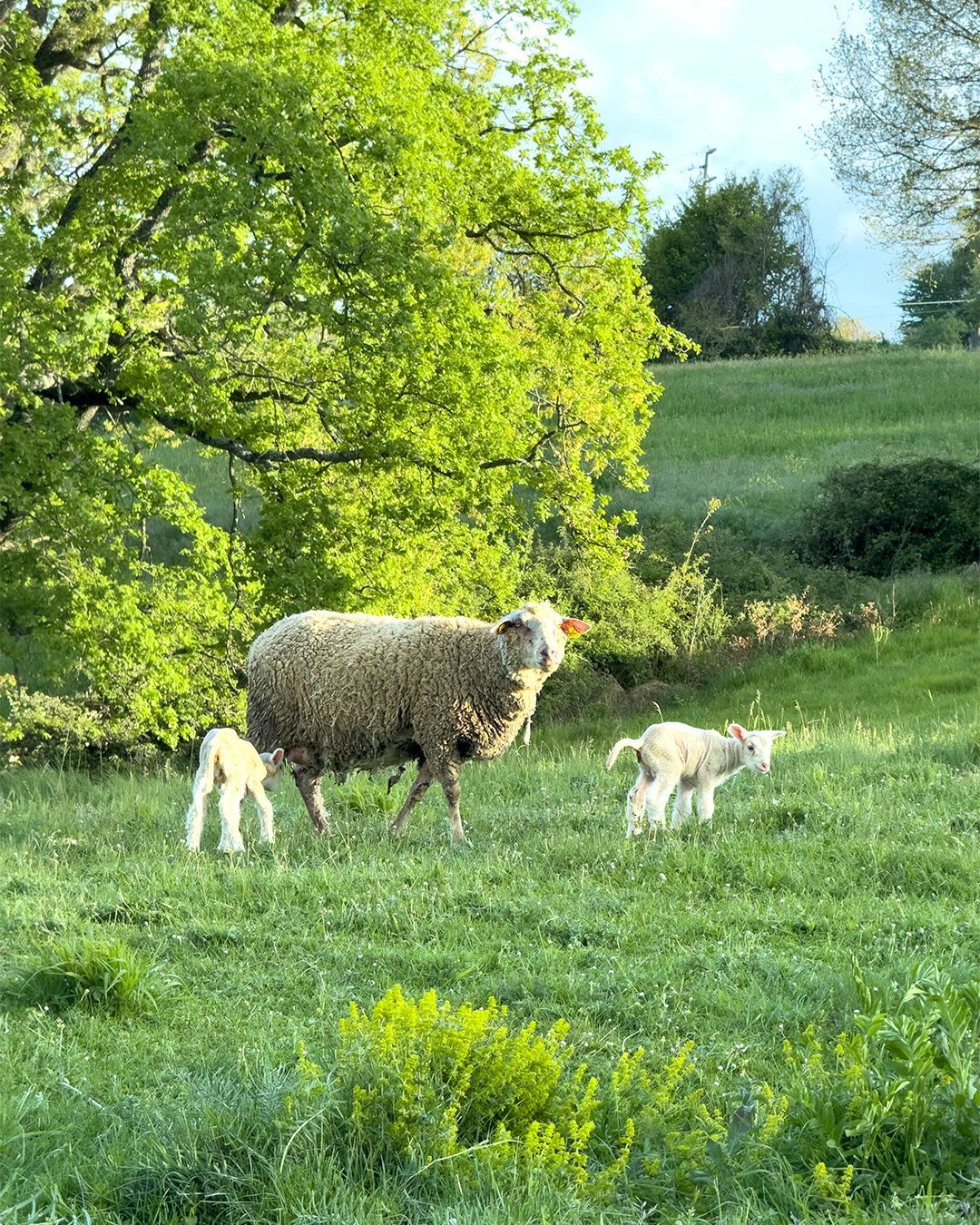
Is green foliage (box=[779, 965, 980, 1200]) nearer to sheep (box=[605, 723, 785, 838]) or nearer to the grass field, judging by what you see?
the grass field

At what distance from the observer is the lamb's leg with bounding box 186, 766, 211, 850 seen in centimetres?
982

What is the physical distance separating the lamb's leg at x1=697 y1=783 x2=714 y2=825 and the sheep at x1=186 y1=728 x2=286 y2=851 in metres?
3.19

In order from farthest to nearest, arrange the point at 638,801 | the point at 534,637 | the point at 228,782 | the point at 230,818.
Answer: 1. the point at 534,637
2. the point at 638,801
3. the point at 228,782
4. the point at 230,818

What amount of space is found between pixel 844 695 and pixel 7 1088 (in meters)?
18.9

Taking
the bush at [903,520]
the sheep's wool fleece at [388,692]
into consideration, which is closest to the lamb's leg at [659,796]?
the sheep's wool fleece at [388,692]

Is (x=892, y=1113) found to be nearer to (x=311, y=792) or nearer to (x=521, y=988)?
(x=521, y=988)

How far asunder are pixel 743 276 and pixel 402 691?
55.1m

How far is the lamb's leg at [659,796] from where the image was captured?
10000 mm

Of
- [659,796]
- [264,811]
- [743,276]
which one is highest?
[743,276]

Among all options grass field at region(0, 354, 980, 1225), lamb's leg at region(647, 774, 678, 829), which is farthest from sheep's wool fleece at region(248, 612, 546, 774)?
lamb's leg at region(647, 774, 678, 829)

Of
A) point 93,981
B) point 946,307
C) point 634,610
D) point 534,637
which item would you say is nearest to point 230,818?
point 534,637

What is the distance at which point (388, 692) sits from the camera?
11055 millimetres

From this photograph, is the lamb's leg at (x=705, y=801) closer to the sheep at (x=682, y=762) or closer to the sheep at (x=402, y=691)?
the sheep at (x=682, y=762)

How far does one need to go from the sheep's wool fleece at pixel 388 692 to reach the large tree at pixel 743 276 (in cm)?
5191
